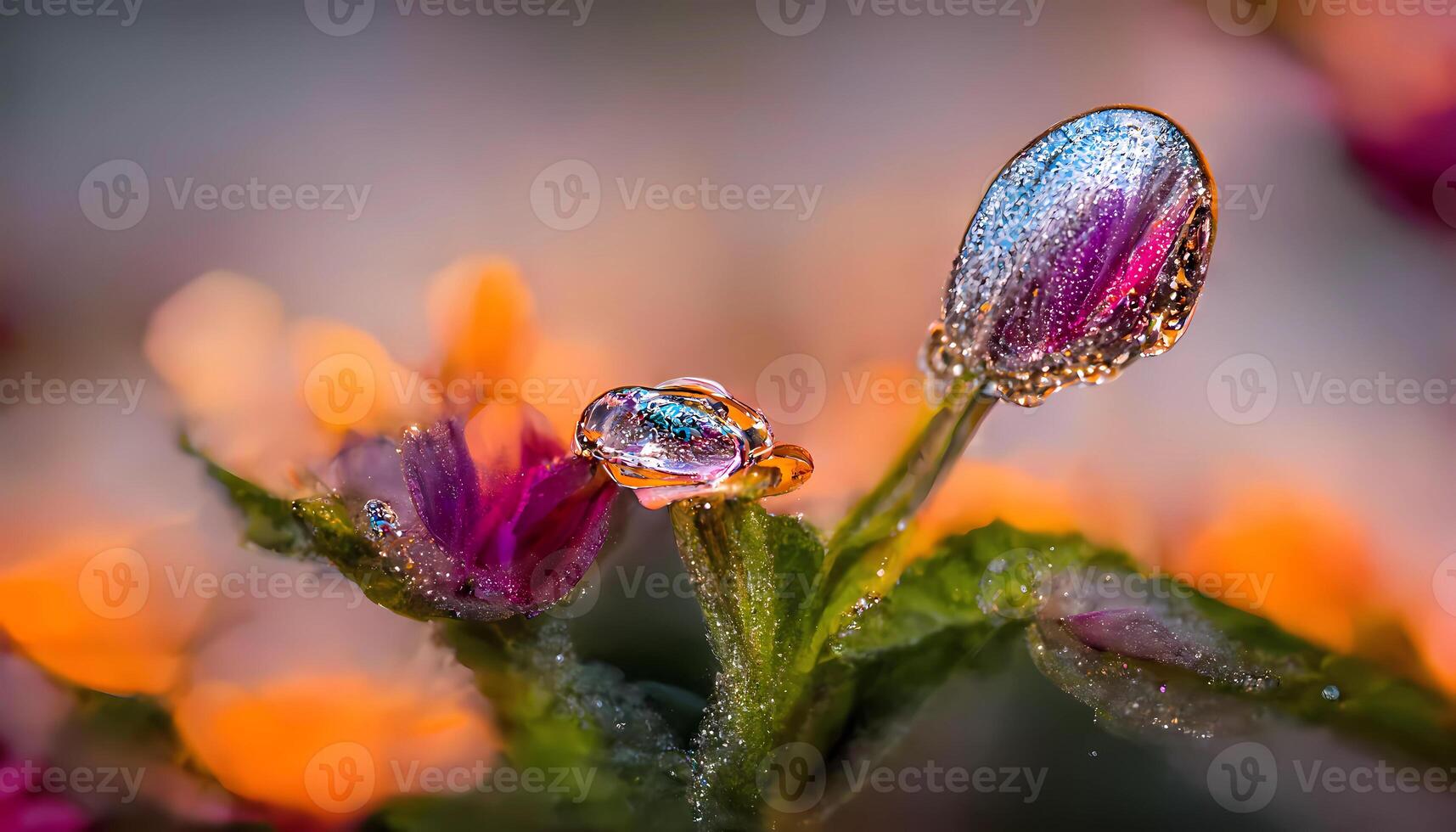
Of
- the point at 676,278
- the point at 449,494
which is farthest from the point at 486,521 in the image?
the point at 676,278

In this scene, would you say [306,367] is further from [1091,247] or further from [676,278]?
[1091,247]

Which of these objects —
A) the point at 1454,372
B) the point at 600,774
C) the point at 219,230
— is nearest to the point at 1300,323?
the point at 1454,372

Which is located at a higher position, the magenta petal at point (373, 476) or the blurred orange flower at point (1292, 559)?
the blurred orange flower at point (1292, 559)

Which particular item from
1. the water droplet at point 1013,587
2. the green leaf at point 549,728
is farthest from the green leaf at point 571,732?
the water droplet at point 1013,587

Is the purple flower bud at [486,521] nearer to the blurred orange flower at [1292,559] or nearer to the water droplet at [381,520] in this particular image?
the water droplet at [381,520]

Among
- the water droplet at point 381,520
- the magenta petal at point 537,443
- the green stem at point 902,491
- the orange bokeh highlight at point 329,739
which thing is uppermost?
the green stem at point 902,491
